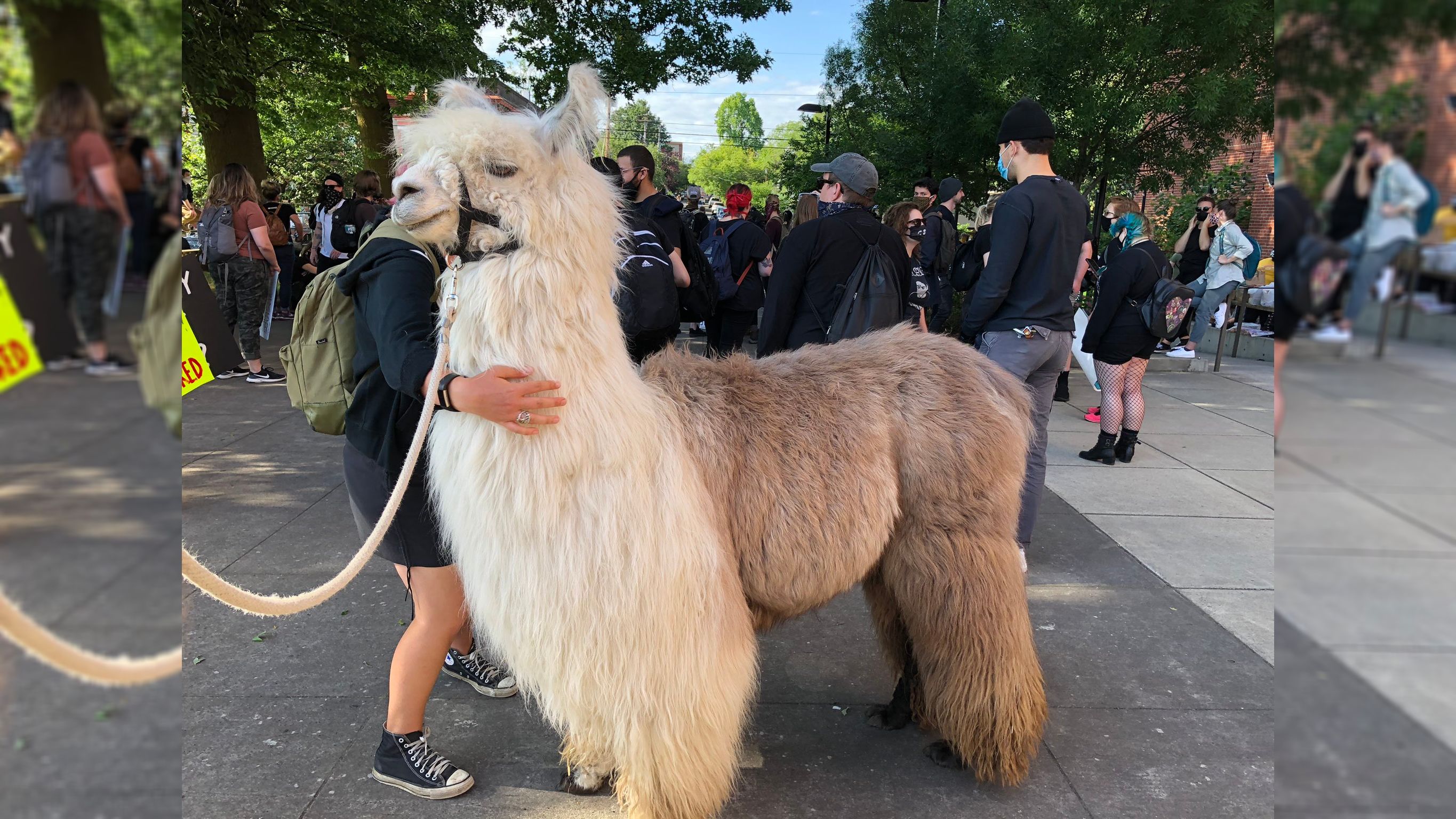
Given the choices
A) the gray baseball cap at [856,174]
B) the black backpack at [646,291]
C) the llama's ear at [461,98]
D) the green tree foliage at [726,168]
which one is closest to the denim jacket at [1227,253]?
the gray baseball cap at [856,174]

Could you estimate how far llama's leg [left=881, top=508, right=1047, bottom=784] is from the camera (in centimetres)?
261

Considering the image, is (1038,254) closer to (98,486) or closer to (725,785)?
(725,785)

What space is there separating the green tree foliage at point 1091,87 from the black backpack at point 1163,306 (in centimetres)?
255

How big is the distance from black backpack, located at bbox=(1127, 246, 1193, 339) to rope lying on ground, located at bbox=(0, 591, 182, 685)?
21.2 ft

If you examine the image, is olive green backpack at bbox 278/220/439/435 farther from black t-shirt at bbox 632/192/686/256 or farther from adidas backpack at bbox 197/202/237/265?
adidas backpack at bbox 197/202/237/265

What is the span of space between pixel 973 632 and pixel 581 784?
4.30 feet

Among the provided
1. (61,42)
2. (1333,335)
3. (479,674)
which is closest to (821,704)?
(479,674)

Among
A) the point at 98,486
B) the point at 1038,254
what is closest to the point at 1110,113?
the point at 1038,254

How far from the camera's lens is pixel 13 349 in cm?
77

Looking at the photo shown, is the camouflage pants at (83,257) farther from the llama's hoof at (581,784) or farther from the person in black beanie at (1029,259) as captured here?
the person in black beanie at (1029,259)

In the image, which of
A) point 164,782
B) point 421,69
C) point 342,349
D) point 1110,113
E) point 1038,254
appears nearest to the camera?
point 164,782

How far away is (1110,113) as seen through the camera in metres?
8.94

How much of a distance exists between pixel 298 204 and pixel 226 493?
18.6 meters

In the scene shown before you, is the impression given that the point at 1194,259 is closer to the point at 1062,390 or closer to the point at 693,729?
the point at 1062,390
